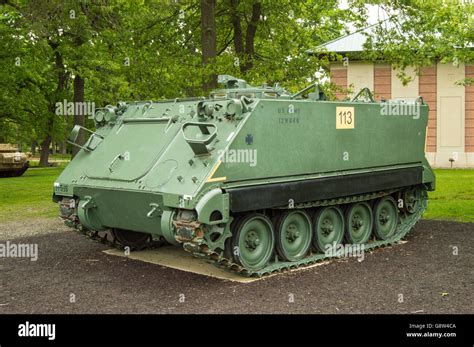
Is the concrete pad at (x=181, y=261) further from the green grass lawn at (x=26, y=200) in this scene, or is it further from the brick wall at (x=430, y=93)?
the brick wall at (x=430, y=93)

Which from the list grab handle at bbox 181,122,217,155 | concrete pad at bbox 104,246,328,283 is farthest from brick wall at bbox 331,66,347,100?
grab handle at bbox 181,122,217,155

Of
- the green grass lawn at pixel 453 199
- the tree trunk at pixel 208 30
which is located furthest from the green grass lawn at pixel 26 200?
the green grass lawn at pixel 453 199

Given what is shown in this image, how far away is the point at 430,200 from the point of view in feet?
55.3

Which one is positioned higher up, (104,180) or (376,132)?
(376,132)

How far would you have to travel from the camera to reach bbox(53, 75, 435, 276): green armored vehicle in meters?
7.88

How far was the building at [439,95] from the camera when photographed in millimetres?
29359

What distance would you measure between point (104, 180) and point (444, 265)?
4824 millimetres

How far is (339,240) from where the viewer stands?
9.89m

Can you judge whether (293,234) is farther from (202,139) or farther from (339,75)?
(339,75)

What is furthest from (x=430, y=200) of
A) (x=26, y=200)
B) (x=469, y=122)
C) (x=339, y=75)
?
(x=339, y=75)

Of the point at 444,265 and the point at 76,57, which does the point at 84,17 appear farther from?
the point at 444,265

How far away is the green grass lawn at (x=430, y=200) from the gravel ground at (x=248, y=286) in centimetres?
437

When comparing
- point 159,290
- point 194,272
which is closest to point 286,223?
point 194,272

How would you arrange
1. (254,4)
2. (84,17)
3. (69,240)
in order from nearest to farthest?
1. (69,240)
2. (84,17)
3. (254,4)
